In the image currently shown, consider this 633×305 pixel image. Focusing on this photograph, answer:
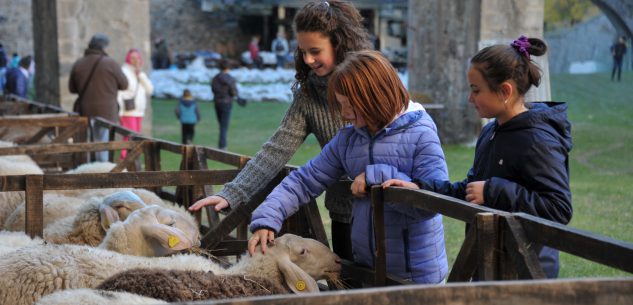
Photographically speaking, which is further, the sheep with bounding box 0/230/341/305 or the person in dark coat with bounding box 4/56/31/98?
the person in dark coat with bounding box 4/56/31/98

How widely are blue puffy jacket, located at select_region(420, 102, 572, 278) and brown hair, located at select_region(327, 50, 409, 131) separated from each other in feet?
1.19

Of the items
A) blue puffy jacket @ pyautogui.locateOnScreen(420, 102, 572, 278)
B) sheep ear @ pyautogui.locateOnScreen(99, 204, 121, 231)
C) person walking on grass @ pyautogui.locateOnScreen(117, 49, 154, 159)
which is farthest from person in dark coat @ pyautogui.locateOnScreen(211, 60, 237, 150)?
blue puffy jacket @ pyautogui.locateOnScreen(420, 102, 572, 278)

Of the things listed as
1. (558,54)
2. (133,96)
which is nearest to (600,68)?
(558,54)

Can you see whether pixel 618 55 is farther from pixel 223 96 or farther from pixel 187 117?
pixel 187 117

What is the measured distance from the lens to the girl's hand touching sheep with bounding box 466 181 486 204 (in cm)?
291

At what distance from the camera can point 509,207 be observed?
286 cm

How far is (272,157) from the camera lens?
150 inches

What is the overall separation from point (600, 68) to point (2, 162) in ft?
101

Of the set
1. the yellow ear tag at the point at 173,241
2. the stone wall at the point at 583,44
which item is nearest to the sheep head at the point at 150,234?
the yellow ear tag at the point at 173,241

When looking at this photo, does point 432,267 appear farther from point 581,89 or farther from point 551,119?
point 581,89

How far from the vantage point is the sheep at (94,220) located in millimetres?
4344

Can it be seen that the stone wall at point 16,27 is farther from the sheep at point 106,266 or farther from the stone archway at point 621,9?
the sheep at point 106,266

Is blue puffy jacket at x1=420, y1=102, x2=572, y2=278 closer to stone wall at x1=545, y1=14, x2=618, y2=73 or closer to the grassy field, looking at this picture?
the grassy field

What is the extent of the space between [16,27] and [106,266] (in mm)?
31859
